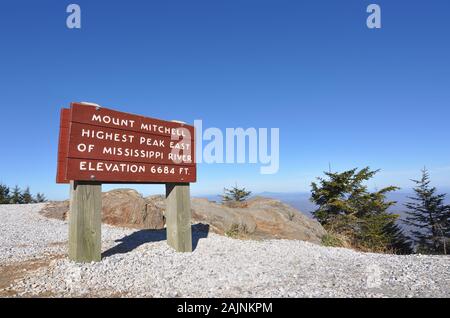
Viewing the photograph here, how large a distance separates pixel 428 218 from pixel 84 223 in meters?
47.7

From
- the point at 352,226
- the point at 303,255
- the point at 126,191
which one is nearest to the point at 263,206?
the point at 126,191

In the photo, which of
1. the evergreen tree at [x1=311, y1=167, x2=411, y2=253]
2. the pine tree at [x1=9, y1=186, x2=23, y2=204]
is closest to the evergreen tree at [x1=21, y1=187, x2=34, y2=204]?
the pine tree at [x1=9, y1=186, x2=23, y2=204]

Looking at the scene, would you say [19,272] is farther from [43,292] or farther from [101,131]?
[101,131]

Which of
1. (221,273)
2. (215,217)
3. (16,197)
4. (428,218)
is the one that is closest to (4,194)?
(16,197)

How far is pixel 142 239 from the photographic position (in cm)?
913

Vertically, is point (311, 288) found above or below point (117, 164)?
below

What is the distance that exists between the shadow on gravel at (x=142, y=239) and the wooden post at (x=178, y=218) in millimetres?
644

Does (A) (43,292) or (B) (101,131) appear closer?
(A) (43,292)

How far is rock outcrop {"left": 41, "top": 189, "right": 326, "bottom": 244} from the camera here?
499 inches

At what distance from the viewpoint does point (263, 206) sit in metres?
16.0

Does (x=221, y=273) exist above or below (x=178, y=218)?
below

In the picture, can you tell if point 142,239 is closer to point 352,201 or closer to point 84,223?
point 84,223

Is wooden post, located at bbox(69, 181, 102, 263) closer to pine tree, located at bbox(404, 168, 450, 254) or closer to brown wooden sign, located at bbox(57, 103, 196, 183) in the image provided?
brown wooden sign, located at bbox(57, 103, 196, 183)
